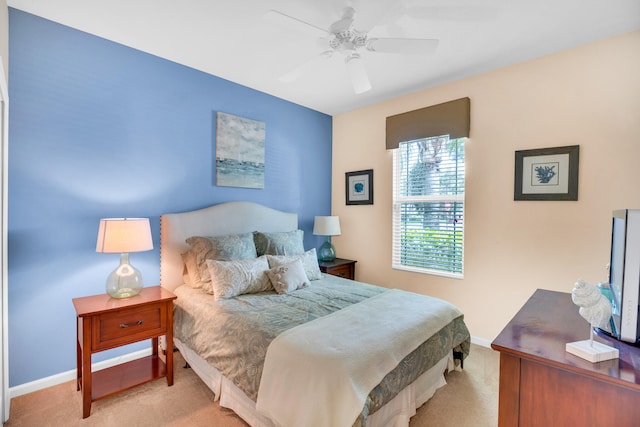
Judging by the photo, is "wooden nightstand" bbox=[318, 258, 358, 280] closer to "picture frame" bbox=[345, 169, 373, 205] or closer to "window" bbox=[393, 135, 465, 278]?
"window" bbox=[393, 135, 465, 278]

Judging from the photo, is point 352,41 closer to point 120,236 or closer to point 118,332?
point 120,236

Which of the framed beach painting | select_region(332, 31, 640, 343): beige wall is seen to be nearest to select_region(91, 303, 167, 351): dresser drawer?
the framed beach painting

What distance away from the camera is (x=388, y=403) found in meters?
1.67

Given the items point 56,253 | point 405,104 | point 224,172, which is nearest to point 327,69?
point 405,104

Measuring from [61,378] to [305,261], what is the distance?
6.81 ft

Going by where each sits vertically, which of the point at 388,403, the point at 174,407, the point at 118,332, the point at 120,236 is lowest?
the point at 174,407

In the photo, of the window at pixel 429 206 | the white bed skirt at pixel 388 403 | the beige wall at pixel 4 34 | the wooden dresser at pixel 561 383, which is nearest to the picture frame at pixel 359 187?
the window at pixel 429 206

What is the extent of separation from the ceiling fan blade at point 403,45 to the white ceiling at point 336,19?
4.6 inches

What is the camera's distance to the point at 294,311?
2078 mm

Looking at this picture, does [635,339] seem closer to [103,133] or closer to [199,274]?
[199,274]

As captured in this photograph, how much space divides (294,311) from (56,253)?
1827 mm

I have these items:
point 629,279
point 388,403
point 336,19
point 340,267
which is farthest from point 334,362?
point 340,267

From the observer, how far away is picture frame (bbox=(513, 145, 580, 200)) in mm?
2457

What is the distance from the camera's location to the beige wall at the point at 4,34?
180cm
